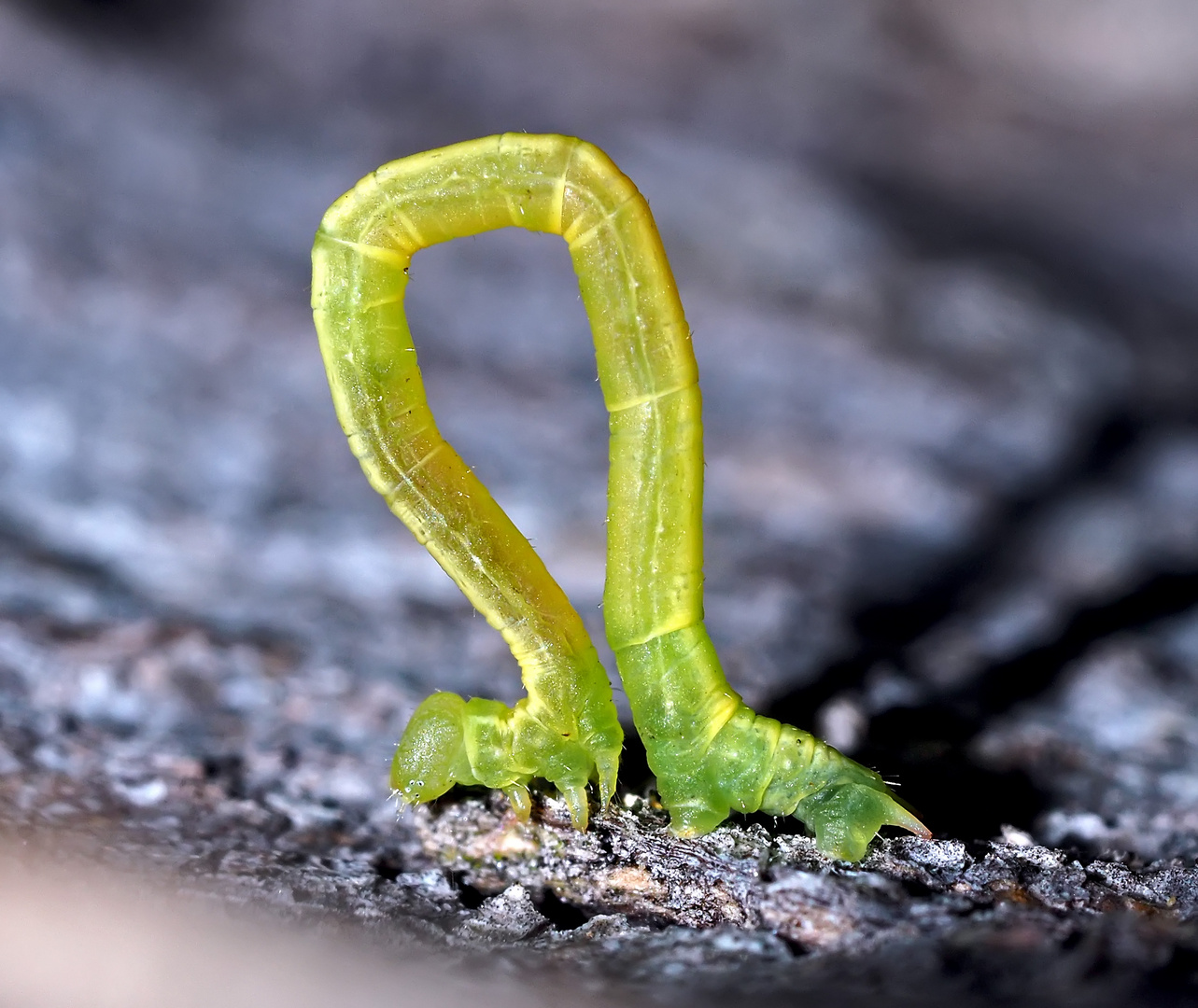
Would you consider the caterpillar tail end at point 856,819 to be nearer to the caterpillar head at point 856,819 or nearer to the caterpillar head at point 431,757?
the caterpillar head at point 856,819

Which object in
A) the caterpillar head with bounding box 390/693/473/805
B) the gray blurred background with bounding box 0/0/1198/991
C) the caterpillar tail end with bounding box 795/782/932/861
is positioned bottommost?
the caterpillar tail end with bounding box 795/782/932/861

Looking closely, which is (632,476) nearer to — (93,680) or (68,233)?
(93,680)

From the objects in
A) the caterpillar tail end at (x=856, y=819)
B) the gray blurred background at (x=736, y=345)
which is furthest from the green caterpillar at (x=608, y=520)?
the gray blurred background at (x=736, y=345)

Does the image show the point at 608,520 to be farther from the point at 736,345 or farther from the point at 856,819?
the point at 736,345

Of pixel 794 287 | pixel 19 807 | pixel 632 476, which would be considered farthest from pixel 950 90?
pixel 19 807

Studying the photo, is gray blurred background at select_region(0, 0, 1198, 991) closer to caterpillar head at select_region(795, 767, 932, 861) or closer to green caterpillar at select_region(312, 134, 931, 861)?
caterpillar head at select_region(795, 767, 932, 861)

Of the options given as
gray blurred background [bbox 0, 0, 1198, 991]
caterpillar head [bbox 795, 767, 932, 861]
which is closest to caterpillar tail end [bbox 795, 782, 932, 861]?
caterpillar head [bbox 795, 767, 932, 861]
